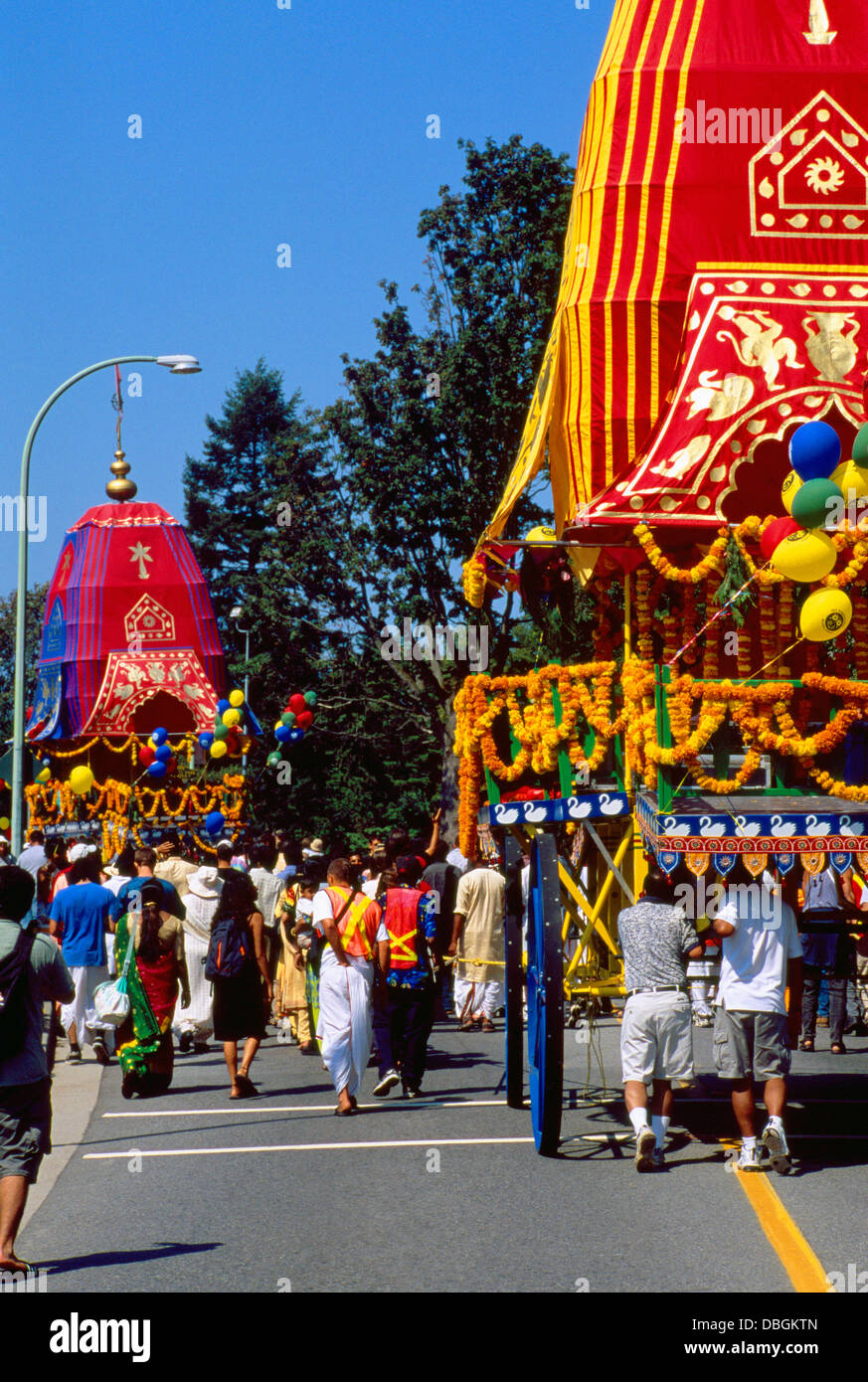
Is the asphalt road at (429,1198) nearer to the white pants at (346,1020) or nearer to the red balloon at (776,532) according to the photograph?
the white pants at (346,1020)

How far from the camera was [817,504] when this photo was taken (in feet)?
32.5

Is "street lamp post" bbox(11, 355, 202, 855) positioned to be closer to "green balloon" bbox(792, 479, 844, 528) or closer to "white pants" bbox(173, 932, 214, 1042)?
"white pants" bbox(173, 932, 214, 1042)

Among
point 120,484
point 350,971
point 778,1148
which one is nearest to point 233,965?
point 350,971

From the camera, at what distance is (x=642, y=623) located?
1104 centimetres

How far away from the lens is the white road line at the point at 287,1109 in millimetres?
12547

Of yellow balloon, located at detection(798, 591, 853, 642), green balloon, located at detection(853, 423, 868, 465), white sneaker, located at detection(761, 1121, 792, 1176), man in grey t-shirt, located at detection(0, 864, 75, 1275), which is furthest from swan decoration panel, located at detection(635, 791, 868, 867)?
man in grey t-shirt, located at detection(0, 864, 75, 1275)

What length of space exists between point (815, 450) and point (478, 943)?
8.41 meters

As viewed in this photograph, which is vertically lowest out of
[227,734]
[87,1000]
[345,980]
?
[87,1000]

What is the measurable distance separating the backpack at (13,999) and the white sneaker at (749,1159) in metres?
4.12

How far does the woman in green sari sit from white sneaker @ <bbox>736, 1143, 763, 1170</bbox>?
5.25 m

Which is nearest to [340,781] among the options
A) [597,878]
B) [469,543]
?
[469,543]

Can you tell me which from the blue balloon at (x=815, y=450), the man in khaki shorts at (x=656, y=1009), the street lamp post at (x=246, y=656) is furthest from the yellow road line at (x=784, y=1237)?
the street lamp post at (x=246, y=656)

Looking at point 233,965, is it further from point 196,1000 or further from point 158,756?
point 158,756
